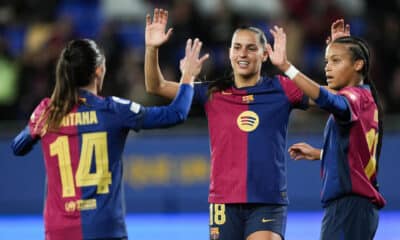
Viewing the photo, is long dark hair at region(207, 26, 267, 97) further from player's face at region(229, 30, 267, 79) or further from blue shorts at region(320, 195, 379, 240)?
blue shorts at region(320, 195, 379, 240)

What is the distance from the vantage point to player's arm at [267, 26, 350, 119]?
6.61 meters

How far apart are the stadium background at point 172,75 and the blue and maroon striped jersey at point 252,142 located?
4.25 meters

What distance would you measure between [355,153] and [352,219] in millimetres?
458

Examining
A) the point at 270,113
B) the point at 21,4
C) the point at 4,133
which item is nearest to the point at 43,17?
the point at 21,4

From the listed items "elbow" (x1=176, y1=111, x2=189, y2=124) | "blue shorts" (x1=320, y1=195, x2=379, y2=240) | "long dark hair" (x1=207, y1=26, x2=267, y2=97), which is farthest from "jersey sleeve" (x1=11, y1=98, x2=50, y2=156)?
"blue shorts" (x1=320, y1=195, x2=379, y2=240)

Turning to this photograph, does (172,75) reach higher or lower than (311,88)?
higher

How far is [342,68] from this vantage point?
23.6ft

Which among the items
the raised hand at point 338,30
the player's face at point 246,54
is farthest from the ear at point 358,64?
the player's face at point 246,54

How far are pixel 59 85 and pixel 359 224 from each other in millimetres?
2270

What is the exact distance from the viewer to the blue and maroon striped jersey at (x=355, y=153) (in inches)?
274

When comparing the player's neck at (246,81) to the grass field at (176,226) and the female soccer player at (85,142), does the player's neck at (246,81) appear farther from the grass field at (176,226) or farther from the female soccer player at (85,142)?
the grass field at (176,226)

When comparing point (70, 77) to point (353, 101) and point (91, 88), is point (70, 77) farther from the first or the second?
point (353, 101)

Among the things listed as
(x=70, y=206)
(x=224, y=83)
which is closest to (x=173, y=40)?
(x=224, y=83)

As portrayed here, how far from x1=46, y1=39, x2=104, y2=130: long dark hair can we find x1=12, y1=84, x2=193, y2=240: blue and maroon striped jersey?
56 millimetres
